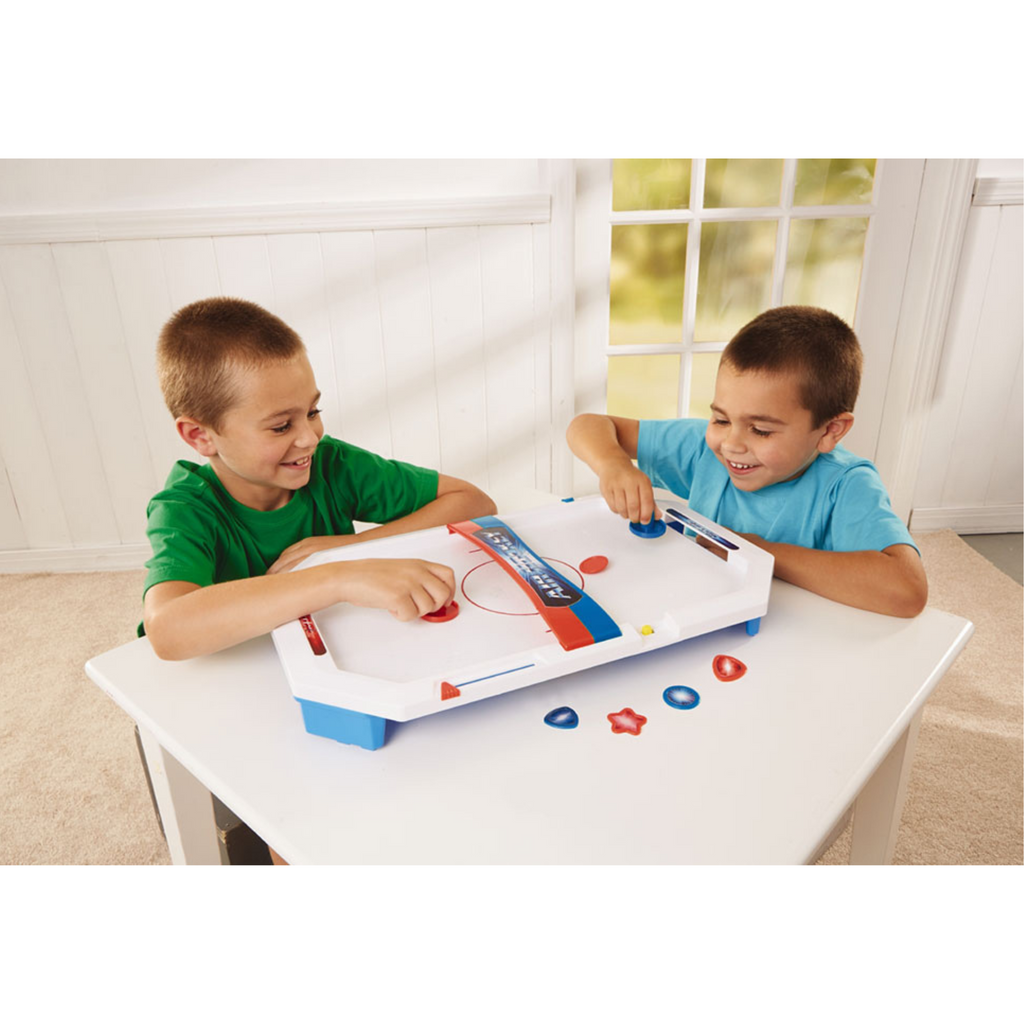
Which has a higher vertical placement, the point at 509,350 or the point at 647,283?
the point at 647,283

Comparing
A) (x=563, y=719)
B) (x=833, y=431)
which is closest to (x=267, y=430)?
(x=563, y=719)

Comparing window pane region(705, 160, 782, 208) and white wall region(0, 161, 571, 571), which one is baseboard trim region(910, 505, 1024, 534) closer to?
window pane region(705, 160, 782, 208)

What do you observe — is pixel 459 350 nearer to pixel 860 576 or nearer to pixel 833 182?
pixel 833 182

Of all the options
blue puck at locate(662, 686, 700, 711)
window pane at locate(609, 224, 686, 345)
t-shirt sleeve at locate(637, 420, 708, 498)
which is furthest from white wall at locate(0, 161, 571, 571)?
blue puck at locate(662, 686, 700, 711)

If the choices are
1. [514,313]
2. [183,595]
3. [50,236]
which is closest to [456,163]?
[514,313]

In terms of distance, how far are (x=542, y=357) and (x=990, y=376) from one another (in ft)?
4.29

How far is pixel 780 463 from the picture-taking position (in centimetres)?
101

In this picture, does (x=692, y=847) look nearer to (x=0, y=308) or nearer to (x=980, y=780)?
(x=980, y=780)

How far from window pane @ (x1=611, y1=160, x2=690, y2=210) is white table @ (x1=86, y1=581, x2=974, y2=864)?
1527 mm

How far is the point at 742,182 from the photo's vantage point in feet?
6.71

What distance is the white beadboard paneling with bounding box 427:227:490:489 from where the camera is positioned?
1.99m

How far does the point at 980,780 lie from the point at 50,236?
2342 millimetres

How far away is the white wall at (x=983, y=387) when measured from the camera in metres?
2.06

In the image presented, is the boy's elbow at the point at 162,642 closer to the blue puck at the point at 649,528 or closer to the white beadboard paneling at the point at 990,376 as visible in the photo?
the blue puck at the point at 649,528
